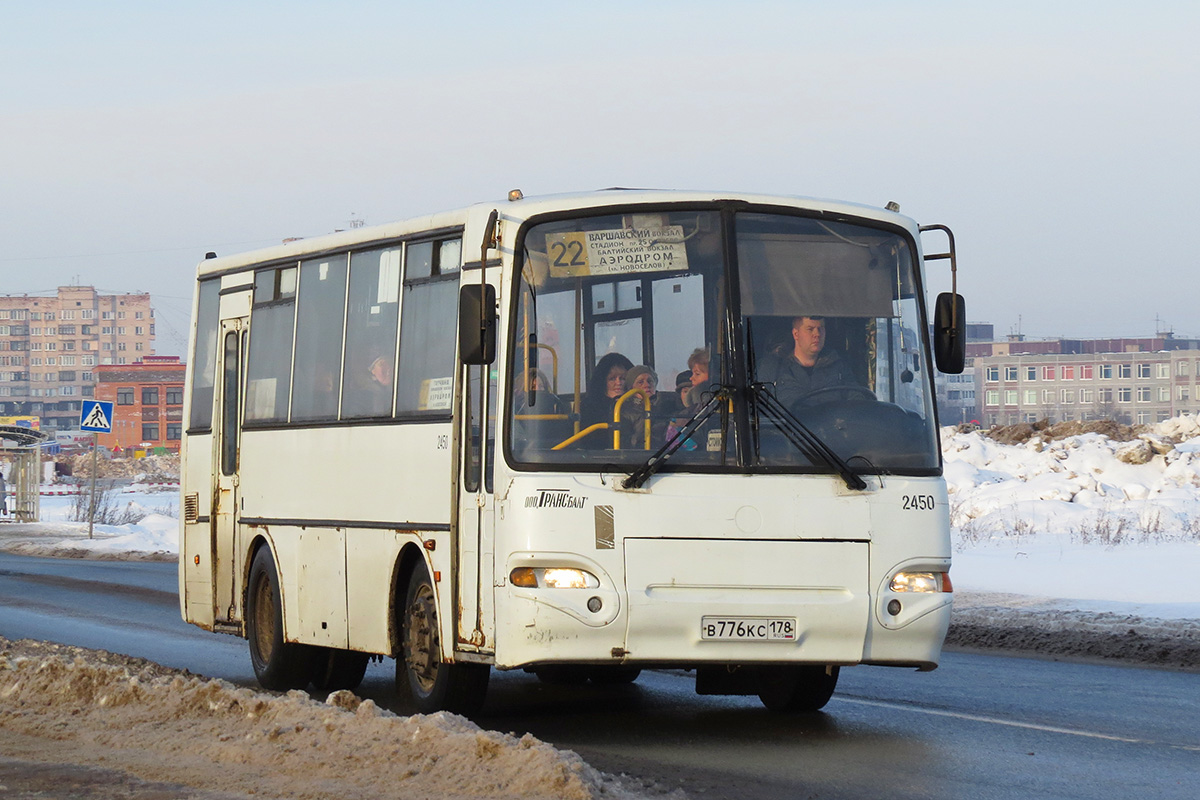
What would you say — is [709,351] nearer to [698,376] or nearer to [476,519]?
[698,376]

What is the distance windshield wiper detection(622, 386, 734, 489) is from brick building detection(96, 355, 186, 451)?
508 ft

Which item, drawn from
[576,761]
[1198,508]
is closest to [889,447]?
[576,761]

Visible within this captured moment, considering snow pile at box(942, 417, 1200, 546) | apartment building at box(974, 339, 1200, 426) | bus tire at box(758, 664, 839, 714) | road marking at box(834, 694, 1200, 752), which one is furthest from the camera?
apartment building at box(974, 339, 1200, 426)

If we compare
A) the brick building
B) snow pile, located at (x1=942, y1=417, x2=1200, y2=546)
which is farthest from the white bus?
the brick building

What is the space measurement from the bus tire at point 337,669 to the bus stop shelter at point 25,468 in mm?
33213

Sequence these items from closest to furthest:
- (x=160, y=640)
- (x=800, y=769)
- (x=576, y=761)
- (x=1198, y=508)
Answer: (x=576, y=761) < (x=800, y=769) < (x=160, y=640) < (x=1198, y=508)

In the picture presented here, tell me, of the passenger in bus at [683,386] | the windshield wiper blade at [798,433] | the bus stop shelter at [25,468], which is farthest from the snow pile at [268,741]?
the bus stop shelter at [25,468]

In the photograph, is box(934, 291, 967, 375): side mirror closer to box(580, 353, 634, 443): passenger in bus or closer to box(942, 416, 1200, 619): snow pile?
box(580, 353, 634, 443): passenger in bus

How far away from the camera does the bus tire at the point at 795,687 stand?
1073 centimetres

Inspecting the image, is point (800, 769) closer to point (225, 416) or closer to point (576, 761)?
point (576, 761)

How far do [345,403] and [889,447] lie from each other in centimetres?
371

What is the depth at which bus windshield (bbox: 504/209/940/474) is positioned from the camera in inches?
371

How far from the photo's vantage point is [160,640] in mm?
16344

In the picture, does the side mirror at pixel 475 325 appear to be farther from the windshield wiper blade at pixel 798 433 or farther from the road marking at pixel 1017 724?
the road marking at pixel 1017 724
